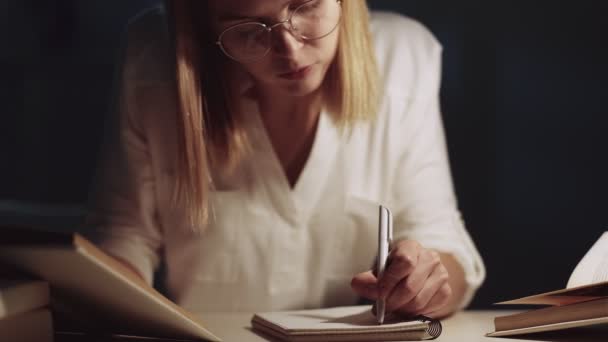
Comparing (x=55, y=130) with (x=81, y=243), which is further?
(x=55, y=130)

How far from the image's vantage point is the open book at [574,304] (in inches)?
39.7

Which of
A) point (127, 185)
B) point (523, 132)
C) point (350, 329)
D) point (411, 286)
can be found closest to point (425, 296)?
point (411, 286)

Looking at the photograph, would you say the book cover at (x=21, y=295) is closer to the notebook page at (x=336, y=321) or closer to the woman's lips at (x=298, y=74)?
the notebook page at (x=336, y=321)

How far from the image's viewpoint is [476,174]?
7.84 feet

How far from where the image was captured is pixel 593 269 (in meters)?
1.11

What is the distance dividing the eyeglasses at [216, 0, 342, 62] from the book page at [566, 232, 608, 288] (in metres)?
0.56

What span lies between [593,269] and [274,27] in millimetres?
621

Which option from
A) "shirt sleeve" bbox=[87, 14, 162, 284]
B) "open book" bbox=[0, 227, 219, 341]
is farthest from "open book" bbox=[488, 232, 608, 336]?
"shirt sleeve" bbox=[87, 14, 162, 284]

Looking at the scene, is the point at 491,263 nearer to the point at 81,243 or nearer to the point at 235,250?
the point at 235,250

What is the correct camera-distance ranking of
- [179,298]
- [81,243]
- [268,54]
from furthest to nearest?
1. [179,298]
2. [268,54]
3. [81,243]

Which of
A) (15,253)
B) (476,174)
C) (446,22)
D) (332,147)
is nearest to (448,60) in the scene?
(446,22)

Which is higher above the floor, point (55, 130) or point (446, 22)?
point (446, 22)

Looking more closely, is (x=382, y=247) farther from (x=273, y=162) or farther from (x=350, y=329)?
(x=273, y=162)

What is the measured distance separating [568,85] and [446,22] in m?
0.40
